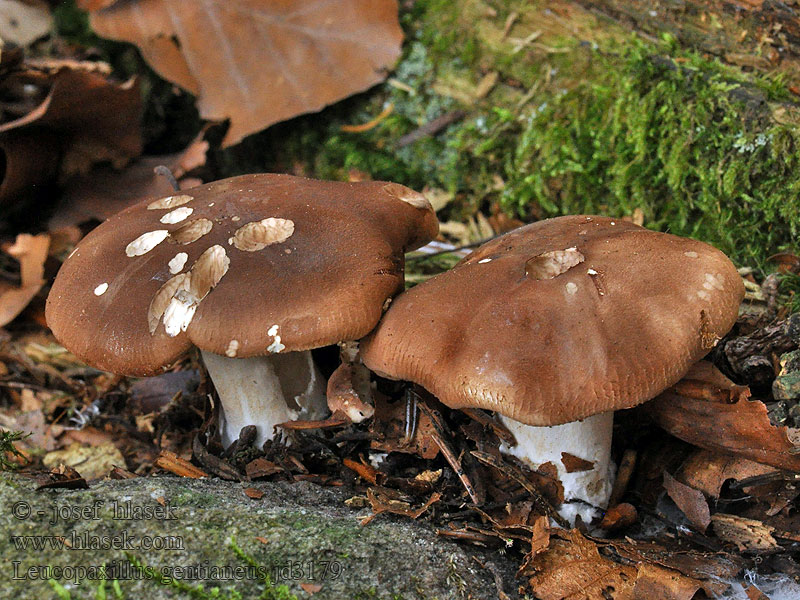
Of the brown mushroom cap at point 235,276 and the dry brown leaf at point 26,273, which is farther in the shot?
the dry brown leaf at point 26,273

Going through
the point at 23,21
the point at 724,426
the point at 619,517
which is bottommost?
the point at 619,517

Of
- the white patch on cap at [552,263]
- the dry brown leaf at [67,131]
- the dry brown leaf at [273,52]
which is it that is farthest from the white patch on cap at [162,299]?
the dry brown leaf at [67,131]

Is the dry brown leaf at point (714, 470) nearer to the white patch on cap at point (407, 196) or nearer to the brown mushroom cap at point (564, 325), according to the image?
the brown mushroom cap at point (564, 325)

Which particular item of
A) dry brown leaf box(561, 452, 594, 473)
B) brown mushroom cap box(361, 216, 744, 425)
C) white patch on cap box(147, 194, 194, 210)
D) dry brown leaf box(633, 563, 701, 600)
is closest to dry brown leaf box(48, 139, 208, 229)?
white patch on cap box(147, 194, 194, 210)

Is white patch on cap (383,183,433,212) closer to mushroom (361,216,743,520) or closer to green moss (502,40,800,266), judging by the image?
mushroom (361,216,743,520)

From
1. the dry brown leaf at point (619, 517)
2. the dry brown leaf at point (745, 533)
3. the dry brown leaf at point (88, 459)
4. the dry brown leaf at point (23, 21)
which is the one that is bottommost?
the dry brown leaf at point (88, 459)

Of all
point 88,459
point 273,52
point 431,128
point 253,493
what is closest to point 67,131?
point 273,52

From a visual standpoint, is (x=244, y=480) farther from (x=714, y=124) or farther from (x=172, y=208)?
(x=714, y=124)

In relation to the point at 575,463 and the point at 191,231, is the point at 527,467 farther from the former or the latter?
the point at 191,231
